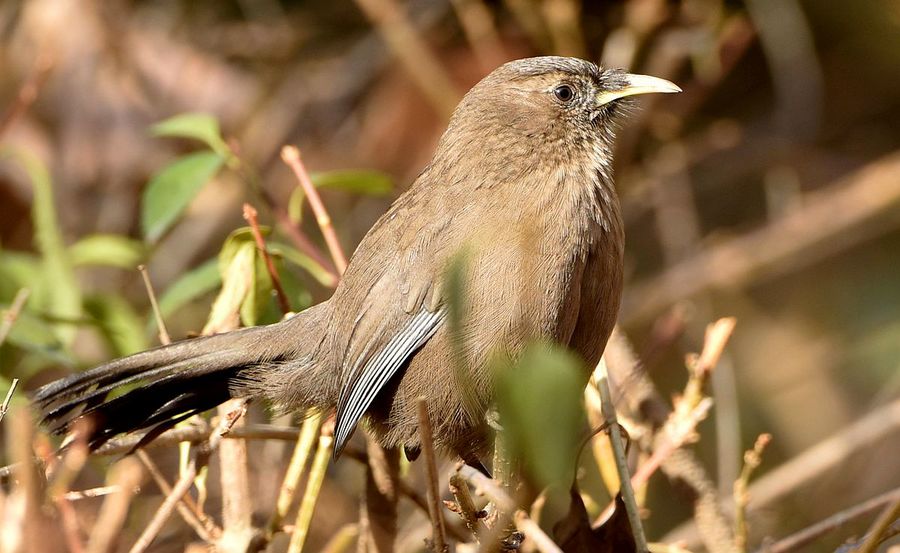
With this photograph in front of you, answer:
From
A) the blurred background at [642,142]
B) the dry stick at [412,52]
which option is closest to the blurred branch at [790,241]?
the blurred background at [642,142]

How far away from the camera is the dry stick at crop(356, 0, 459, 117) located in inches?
230

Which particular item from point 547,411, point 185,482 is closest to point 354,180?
point 185,482

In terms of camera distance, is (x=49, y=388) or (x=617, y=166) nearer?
(x=49, y=388)

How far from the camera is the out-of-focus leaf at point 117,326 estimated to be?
3945 millimetres

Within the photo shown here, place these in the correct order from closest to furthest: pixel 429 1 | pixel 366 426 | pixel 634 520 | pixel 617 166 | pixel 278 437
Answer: pixel 634 520, pixel 278 437, pixel 366 426, pixel 617 166, pixel 429 1

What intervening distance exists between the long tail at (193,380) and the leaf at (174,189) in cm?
38

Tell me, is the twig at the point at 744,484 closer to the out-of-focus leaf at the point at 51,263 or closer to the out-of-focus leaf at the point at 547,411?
the out-of-focus leaf at the point at 547,411

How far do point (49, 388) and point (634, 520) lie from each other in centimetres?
172

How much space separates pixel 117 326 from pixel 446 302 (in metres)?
1.32

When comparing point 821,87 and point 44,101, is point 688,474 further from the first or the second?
point 44,101

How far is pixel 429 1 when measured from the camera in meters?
6.68

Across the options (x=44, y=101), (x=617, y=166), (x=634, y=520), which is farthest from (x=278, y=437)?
(x=44, y=101)

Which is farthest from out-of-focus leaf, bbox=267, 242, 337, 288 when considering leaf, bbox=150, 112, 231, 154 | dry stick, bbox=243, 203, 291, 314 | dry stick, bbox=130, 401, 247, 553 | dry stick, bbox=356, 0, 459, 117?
dry stick, bbox=356, 0, 459, 117

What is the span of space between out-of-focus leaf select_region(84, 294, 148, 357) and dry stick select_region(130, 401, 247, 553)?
34.2 inches
